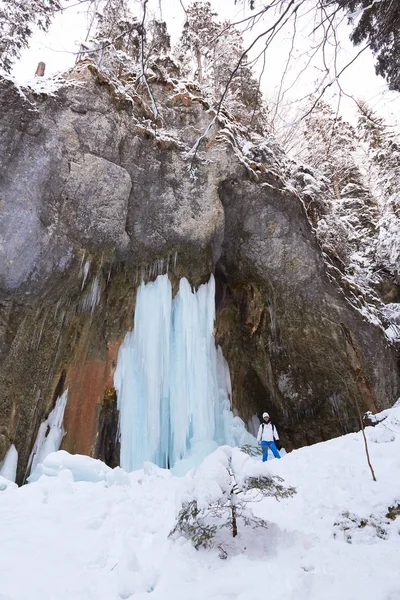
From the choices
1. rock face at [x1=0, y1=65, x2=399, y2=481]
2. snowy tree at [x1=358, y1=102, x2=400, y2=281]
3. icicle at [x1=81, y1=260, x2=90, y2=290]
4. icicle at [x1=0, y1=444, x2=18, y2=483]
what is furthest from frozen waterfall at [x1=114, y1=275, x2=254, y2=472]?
snowy tree at [x1=358, y1=102, x2=400, y2=281]

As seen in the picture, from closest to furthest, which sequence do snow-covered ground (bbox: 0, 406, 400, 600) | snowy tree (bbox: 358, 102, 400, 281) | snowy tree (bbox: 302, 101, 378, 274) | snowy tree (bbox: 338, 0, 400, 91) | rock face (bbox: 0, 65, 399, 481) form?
1. snow-covered ground (bbox: 0, 406, 400, 600)
2. snowy tree (bbox: 338, 0, 400, 91)
3. rock face (bbox: 0, 65, 399, 481)
4. snowy tree (bbox: 358, 102, 400, 281)
5. snowy tree (bbox: 302, 101, 378, 274)

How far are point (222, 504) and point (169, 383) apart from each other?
21.1ft

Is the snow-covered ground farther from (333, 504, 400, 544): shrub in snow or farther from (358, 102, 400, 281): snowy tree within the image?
(358, 102, 400, 281): snowy tree

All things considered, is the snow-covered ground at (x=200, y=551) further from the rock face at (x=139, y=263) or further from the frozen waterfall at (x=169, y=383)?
the frozen waterfall at (x=169, y=383)

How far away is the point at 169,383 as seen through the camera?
9.38 meters

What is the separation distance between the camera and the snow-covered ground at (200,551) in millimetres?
2326

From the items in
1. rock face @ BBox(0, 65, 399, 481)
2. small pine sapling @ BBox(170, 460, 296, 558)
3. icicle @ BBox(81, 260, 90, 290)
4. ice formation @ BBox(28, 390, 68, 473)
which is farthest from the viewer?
icicle @ BBox(81, 260, 90, 290)

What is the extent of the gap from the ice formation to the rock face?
194mm

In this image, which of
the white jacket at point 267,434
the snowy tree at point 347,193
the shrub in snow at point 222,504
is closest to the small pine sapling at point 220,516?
the shrub in snow at point 222,504

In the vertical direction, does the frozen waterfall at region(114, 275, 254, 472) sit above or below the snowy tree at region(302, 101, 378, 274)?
below

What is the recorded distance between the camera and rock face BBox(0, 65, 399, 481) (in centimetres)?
801

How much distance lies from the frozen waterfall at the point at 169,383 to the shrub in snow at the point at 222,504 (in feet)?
18.5

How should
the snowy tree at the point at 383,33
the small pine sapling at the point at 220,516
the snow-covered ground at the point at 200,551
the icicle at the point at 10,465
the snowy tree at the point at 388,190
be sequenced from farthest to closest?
1. the snowy tree at the point at 388,190
2. the icicle at the point at 10,465
3. the snowy tree at the point at 383,33
4. the small pine sapling at the point at 220,516
5. the snow-covered ground at the point at 200,551

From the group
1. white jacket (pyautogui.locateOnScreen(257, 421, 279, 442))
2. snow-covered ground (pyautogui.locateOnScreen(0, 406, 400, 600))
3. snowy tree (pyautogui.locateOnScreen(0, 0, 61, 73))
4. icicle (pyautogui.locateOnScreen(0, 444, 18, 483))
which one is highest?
snowy tree (pyautogui.locateOnScreen(0, 0, 61, 73))
